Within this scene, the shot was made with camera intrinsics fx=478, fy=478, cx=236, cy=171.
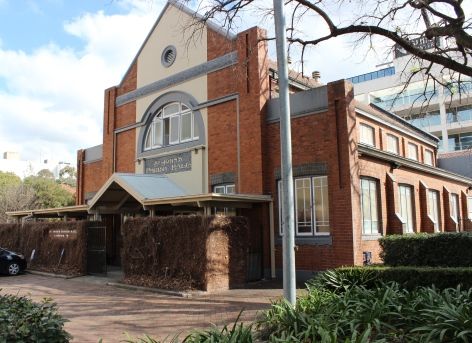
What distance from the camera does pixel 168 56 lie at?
2253 cm

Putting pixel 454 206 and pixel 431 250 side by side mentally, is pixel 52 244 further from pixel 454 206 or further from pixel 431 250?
pixel 454 206

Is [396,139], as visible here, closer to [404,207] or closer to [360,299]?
[404,207]

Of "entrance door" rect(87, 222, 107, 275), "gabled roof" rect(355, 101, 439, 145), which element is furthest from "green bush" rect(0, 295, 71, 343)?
"gabled roof" rect(355, 101, 439, 145)

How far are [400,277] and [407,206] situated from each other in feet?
34.8

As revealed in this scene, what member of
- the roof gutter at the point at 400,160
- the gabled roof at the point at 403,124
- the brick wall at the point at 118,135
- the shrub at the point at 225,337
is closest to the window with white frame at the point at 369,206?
the roof gutter at the point at 400,160

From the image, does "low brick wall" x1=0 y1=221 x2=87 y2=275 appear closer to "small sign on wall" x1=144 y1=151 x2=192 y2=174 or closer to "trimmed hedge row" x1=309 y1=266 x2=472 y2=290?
"small sign on wall" x1=144 y1=151 x2=192 y2=174

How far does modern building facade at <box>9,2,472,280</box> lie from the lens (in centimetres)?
1584

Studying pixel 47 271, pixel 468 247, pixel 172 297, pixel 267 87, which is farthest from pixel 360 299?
pixel 47 271

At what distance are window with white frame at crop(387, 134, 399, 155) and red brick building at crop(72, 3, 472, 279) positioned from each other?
6.6 inches

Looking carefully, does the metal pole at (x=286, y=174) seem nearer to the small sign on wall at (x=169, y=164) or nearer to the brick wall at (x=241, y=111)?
the brick wall at (x=241, y=111)

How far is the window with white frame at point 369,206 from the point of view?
16750mm

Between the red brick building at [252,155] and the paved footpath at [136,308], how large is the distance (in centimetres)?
321

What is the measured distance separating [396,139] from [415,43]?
46.4 feet

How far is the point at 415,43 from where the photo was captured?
11.1 meters
